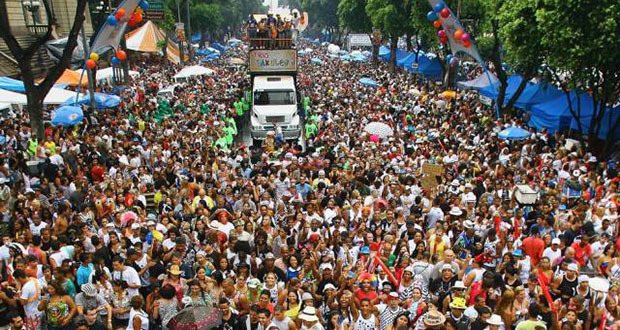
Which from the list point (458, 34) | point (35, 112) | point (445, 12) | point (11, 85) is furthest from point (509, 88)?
point (11, 85)

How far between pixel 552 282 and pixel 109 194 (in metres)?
7.45

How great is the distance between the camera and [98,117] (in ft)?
62.6

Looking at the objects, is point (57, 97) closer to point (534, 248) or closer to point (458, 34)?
point (458, 34)

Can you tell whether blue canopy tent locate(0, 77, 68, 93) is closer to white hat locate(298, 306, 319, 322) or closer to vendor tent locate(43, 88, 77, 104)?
vendor tent locate(43, 88, 77, 104)

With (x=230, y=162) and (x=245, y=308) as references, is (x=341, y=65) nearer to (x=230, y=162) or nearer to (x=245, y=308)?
(x=230, y=162)

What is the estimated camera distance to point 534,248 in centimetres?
830

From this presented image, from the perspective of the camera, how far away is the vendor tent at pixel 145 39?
34469 mm

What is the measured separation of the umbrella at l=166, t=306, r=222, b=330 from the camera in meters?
5.74

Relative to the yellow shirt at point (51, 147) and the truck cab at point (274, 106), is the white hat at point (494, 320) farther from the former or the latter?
the truck cab at point (274, 106)

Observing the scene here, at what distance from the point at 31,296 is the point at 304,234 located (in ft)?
12.6

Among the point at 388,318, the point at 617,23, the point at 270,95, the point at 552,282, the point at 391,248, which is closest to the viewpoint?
the point at 388,318

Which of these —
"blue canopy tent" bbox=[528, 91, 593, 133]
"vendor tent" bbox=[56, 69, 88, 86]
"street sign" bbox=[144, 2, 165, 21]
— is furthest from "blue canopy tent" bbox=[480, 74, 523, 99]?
"vendor tent" bbox=[56, 69, 88, 86]

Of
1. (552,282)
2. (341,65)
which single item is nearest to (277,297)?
(552,282)

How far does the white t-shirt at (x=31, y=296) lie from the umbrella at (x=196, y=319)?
6.17ft
